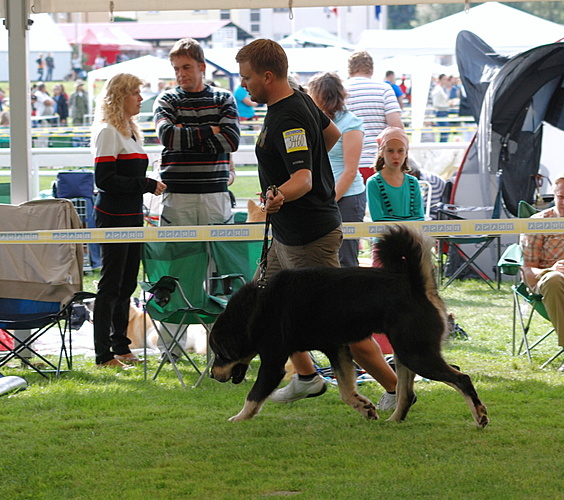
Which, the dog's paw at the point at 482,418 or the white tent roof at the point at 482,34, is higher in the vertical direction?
the white tent roof at the point at 482,34

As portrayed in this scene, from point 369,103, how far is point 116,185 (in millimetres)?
2960

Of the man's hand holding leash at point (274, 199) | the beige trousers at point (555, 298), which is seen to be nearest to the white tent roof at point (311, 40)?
the beige trousers at point (555, 298)

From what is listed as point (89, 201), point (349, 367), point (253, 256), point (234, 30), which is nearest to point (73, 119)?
point (89, 201)

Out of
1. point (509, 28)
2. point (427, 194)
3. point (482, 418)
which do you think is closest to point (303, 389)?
point (482, 418)

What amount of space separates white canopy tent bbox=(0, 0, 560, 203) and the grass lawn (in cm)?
149

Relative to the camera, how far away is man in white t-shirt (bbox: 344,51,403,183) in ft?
26.1

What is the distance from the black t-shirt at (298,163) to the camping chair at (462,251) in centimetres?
486

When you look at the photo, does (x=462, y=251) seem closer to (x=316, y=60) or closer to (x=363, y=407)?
(x=363, y=407)

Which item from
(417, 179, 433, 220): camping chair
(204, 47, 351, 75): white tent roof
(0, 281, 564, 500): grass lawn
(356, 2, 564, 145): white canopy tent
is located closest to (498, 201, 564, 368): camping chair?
(0, 281, 564, 500): grass lawn

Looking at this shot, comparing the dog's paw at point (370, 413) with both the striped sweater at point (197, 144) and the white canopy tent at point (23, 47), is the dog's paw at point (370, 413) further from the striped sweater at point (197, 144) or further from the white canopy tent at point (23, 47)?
the white canopy tent at point (23, 47)

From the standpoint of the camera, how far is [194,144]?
601cm

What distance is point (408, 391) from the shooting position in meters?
4.45

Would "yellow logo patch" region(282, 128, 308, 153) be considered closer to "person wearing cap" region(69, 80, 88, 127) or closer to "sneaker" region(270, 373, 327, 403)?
"sneaker" region(270, 373, 327, 403)

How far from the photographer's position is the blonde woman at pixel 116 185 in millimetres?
5941
